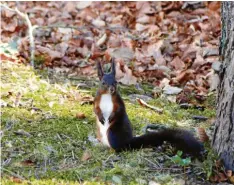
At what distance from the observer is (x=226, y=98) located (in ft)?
11.2

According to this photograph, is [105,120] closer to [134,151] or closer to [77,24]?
[134,151]

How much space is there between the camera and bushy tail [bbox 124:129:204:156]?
348 centimetres

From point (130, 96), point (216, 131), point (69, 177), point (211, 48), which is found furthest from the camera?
point (211, 48)

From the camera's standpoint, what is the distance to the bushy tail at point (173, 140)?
11.4 feet

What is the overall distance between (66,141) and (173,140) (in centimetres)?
73

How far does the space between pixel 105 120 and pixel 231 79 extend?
85 cm

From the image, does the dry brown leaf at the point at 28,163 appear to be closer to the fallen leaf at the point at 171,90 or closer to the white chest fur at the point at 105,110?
the white chest fur at the point at 105,110

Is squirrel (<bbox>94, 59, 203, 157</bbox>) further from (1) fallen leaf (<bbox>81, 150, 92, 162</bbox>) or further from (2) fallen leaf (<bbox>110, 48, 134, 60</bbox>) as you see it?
(2) fallen leaf (<bbox>110, 48, 134, 60</bbox>)

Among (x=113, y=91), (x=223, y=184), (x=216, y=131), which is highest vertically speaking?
(x=113, y=91)

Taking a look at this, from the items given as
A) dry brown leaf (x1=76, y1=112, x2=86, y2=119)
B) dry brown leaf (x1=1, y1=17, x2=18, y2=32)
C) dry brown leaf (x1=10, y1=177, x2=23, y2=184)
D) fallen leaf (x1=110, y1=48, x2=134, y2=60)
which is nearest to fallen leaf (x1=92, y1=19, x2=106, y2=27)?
dry brown leaf (x1=1, y1=17, x2=18, y2=32)

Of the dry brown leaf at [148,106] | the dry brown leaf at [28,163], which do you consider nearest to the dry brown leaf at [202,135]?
the dry brown leaf at [148,106]

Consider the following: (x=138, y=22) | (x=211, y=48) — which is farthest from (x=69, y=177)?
(x=138, y=22)

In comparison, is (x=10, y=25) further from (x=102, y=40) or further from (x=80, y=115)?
Result: (x=80, y=115)

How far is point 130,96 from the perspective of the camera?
475cm
